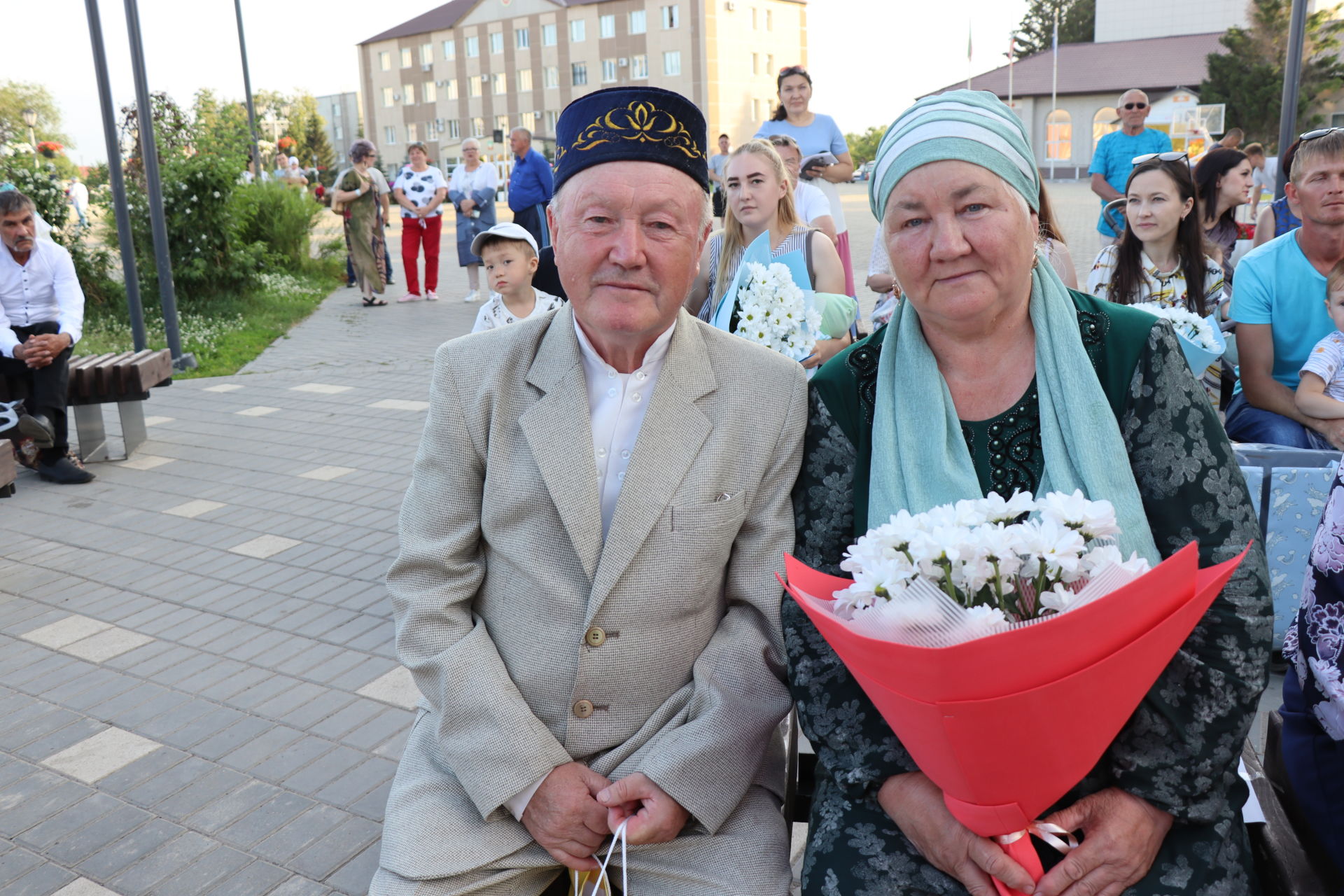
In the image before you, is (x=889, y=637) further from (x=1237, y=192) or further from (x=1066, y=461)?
(x=1237, y=192)

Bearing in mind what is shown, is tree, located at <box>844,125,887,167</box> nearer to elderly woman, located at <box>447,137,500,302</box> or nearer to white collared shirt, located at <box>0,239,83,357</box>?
elderly woman, located at <box>447,137,500,302</box>

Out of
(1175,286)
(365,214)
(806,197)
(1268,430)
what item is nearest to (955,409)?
(1268,430)

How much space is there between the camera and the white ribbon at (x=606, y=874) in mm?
1946

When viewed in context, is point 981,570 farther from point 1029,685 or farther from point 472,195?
point 472,195

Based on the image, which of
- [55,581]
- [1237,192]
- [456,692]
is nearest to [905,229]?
[456,692]

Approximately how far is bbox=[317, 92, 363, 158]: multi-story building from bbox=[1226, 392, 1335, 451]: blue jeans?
104 metres

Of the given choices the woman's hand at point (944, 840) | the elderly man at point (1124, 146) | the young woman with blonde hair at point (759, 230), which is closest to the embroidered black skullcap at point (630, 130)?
the woman's hand at point (944, 840)

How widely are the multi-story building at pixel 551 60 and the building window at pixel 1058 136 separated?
76.6ft

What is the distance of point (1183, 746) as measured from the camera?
1.81 m

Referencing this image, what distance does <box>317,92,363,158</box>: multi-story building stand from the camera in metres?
101

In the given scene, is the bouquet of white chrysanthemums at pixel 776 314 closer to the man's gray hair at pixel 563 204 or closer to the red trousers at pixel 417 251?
the man's gray hair at pixel 563 204

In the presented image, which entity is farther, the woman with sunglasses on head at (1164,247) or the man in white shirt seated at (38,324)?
the man in white shirt seated at (38,324)

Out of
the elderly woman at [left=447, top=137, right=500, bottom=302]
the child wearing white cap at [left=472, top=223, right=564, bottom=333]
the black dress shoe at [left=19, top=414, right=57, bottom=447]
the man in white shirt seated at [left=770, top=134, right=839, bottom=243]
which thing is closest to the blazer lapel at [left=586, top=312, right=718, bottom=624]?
the child wearing white cap at [left=472, top=223, right=564, bottom=333]

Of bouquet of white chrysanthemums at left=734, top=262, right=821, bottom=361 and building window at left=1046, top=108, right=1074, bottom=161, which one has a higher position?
building window at left=1046, top=108, right=1074, bottom=161
